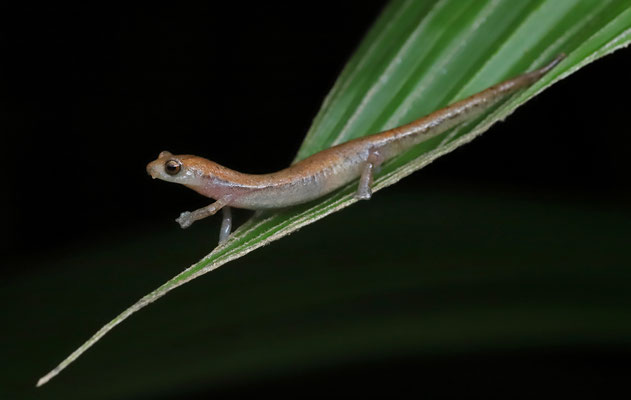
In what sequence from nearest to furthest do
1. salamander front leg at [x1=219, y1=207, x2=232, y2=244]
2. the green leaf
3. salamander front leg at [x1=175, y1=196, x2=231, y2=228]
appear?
the green leaf
salamander front leg at [x1=219, y1=207, x2=232, y2=244]
salamander front leg at [x1=175, y1=196, x2=231, y2=228]

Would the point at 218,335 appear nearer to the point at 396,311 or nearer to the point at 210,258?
the point at 396,311

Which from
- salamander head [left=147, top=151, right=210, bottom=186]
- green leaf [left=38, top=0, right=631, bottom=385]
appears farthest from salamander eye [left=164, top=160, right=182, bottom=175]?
green leaf [left=38, top=0, right=631, bottom=385]

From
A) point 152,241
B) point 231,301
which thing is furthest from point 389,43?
point 152,241

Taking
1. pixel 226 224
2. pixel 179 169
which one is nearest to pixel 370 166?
pixel 226 224

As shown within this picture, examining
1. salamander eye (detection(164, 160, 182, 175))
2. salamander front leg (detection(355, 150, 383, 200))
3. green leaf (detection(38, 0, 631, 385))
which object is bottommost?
green leaf (detection(38, 0, 631, 385))

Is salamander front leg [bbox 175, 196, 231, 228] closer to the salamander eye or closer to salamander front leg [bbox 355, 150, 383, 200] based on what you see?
the salamander eye

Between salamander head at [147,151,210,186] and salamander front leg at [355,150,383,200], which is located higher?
salamander head at [147,151,210,186]
